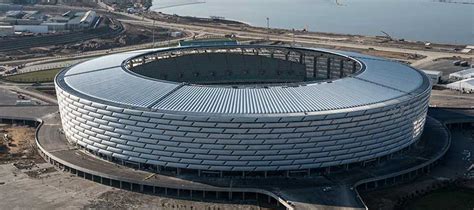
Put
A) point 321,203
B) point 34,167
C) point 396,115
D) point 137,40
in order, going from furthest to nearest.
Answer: point 137,40
point 34,167
point 396,115
point 321,203

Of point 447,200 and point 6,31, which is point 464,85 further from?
point 6,31

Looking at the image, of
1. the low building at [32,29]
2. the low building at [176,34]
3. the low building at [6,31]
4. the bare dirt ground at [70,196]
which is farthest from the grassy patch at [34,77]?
the low building at [176,34]

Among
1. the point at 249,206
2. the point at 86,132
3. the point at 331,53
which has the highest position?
the point at 331,53

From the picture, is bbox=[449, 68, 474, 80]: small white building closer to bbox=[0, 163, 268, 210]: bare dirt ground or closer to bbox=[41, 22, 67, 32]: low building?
bbox=[0, 163, 268, 210]: bare dirt ground

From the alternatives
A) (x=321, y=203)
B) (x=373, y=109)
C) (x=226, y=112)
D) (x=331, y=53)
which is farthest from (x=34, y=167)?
(x=331, y=53)

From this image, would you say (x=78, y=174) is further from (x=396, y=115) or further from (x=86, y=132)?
(x=396, y=115)

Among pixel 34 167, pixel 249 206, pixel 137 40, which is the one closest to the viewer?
pixel 249 206
